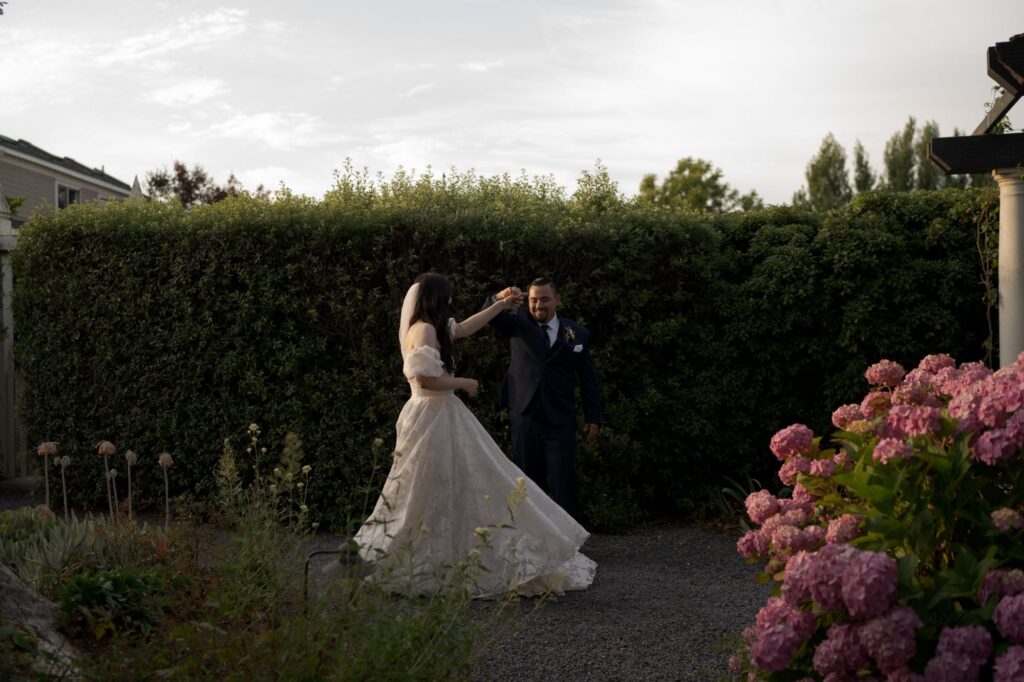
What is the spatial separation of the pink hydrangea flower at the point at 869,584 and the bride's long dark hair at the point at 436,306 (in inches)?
152

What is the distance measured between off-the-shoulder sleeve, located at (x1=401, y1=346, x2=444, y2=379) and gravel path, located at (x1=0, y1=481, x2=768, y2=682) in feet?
4.17

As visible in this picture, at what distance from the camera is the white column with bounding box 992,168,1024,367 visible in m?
8.34

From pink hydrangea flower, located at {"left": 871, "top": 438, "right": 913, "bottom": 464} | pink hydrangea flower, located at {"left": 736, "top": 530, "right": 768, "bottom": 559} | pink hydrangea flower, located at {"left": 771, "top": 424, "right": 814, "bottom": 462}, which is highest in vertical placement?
pink hydrangea flower, located at {"left": 871, "top": 438, "right": 913, "bottom": 464}

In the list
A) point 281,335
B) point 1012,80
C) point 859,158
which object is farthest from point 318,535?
point 859,158

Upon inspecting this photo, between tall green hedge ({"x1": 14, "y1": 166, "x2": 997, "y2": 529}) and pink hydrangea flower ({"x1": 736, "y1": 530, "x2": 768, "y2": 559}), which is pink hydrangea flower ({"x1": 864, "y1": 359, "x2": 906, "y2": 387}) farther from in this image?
tall green hedge ({"x1": 14, "y1": 166, "x2": 997, "y2": 529})

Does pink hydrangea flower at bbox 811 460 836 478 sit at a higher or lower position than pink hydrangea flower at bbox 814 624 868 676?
higher

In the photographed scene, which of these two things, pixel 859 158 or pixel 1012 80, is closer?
pixel 1012 80

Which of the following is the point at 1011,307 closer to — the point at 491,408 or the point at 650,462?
the point at 650,462

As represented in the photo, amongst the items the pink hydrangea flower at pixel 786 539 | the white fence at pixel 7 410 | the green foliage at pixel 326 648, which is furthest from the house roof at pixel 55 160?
the pink hydrangea flower at pixel 786 539

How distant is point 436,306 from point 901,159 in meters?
60.8

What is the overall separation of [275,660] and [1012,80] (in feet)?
23.4

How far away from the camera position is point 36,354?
958cm

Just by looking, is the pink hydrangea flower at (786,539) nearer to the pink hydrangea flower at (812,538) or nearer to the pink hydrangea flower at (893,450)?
the pink hydrangea flower at (812,538)

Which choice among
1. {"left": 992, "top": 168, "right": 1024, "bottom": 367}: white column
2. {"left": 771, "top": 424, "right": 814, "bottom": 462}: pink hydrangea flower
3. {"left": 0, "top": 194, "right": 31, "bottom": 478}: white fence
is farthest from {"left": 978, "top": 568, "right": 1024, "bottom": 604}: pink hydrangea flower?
{"left": 0, "top": 194, "right": 31, "bottom": 478}: white fence
